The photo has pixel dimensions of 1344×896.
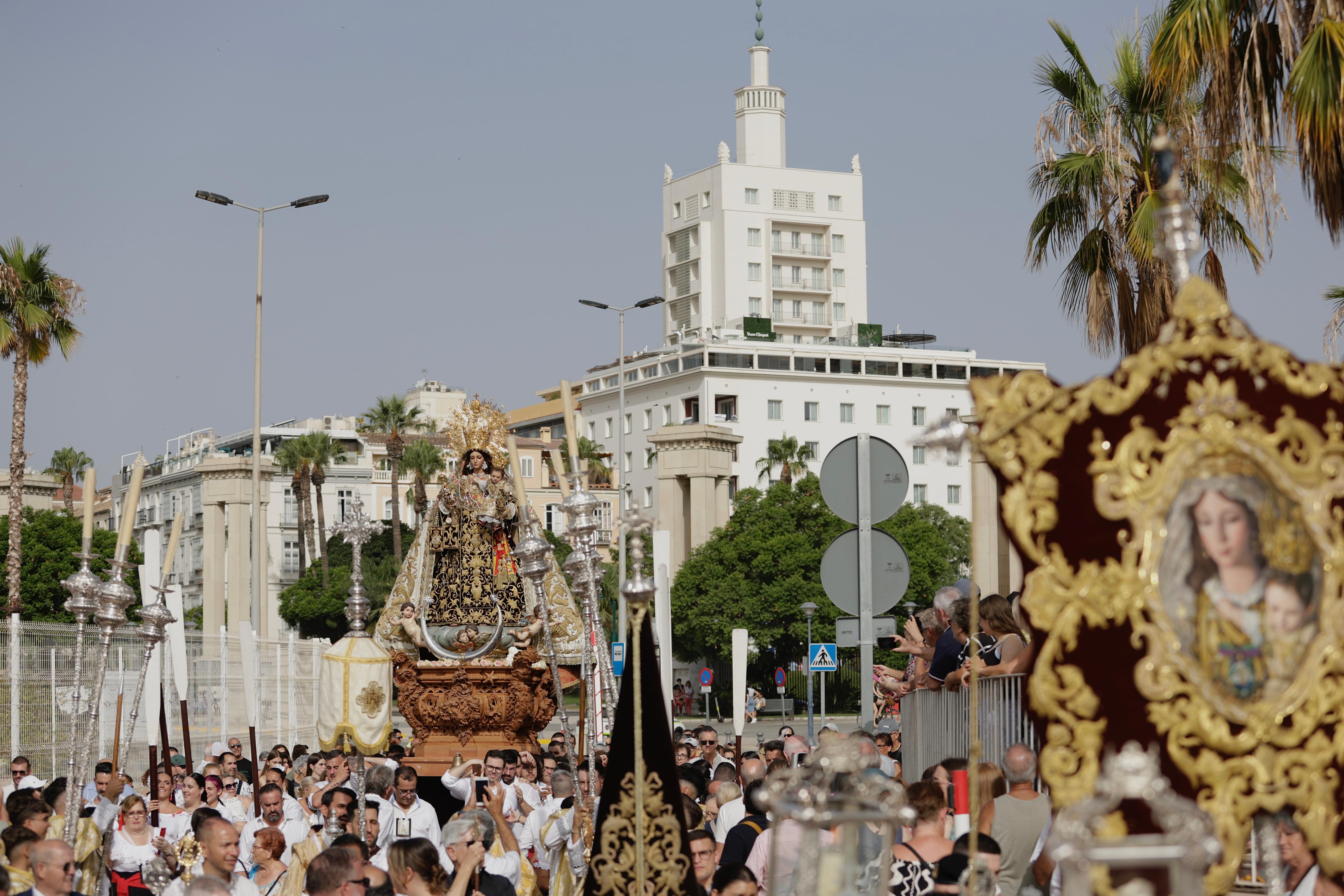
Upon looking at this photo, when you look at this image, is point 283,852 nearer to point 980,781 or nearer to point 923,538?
point 980,781

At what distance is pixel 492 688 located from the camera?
1634 cm

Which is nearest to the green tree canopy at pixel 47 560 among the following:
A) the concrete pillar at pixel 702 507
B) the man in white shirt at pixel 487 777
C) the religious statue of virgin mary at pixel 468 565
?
the concrete pillar at pixel 702 507

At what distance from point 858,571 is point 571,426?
69.9 inches

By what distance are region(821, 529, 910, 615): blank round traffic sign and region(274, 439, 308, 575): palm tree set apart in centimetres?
A: 6833

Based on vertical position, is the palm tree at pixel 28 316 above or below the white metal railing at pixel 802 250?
below

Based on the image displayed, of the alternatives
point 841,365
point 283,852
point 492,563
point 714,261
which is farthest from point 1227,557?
point 714,261

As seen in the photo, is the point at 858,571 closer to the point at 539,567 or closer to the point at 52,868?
the point at 539,567

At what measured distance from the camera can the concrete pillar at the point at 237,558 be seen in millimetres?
48000

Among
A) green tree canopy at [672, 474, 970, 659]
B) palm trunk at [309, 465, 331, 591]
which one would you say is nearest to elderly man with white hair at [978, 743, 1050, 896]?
green tree canopy at [672, 474, 970, 659]

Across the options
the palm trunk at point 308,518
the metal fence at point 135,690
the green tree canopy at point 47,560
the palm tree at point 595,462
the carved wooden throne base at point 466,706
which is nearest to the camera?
the carved wooden throne base at point 466,706

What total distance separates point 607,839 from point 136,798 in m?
5.29

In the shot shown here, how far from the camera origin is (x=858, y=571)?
872cm

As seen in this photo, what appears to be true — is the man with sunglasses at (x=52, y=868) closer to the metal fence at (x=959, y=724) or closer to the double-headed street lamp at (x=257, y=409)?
the metal fence at (x=959, y=724)

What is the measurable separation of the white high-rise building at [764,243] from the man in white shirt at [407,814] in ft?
295
